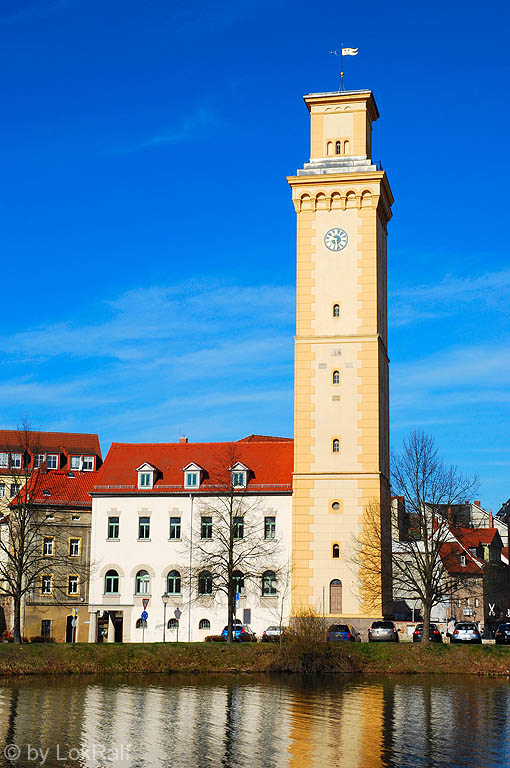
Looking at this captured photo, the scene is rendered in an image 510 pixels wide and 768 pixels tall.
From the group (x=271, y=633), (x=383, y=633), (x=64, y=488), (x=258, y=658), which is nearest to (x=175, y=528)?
(x=64, y=488)

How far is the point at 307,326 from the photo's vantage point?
65438mm

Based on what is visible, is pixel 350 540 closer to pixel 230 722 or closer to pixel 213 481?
pixel 213 481

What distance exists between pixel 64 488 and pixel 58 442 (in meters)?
10.7

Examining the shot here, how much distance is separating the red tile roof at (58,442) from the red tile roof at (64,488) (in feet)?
17.5

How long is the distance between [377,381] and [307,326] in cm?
576

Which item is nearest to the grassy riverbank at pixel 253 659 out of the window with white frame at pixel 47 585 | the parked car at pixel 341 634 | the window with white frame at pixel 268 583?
the parked car at pixel 341 634

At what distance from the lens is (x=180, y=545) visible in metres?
66.8

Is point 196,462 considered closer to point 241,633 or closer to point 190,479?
point 190,479

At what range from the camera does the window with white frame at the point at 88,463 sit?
262 ft

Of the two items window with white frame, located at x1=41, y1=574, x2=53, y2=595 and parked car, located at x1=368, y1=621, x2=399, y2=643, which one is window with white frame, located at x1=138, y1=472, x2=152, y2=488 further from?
parked car, located at x1=368, y1=621, x2=399, y2=643

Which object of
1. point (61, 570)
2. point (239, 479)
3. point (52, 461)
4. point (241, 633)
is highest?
point (52, 461)

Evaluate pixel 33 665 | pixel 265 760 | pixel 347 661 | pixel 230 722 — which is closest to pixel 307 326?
pixel 347 661

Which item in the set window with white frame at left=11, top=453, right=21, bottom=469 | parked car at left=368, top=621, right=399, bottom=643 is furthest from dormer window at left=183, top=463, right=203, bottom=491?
window with white frame at left=11, top=453, right=21, bottom=469

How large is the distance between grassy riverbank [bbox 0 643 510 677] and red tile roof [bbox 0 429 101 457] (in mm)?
31641
